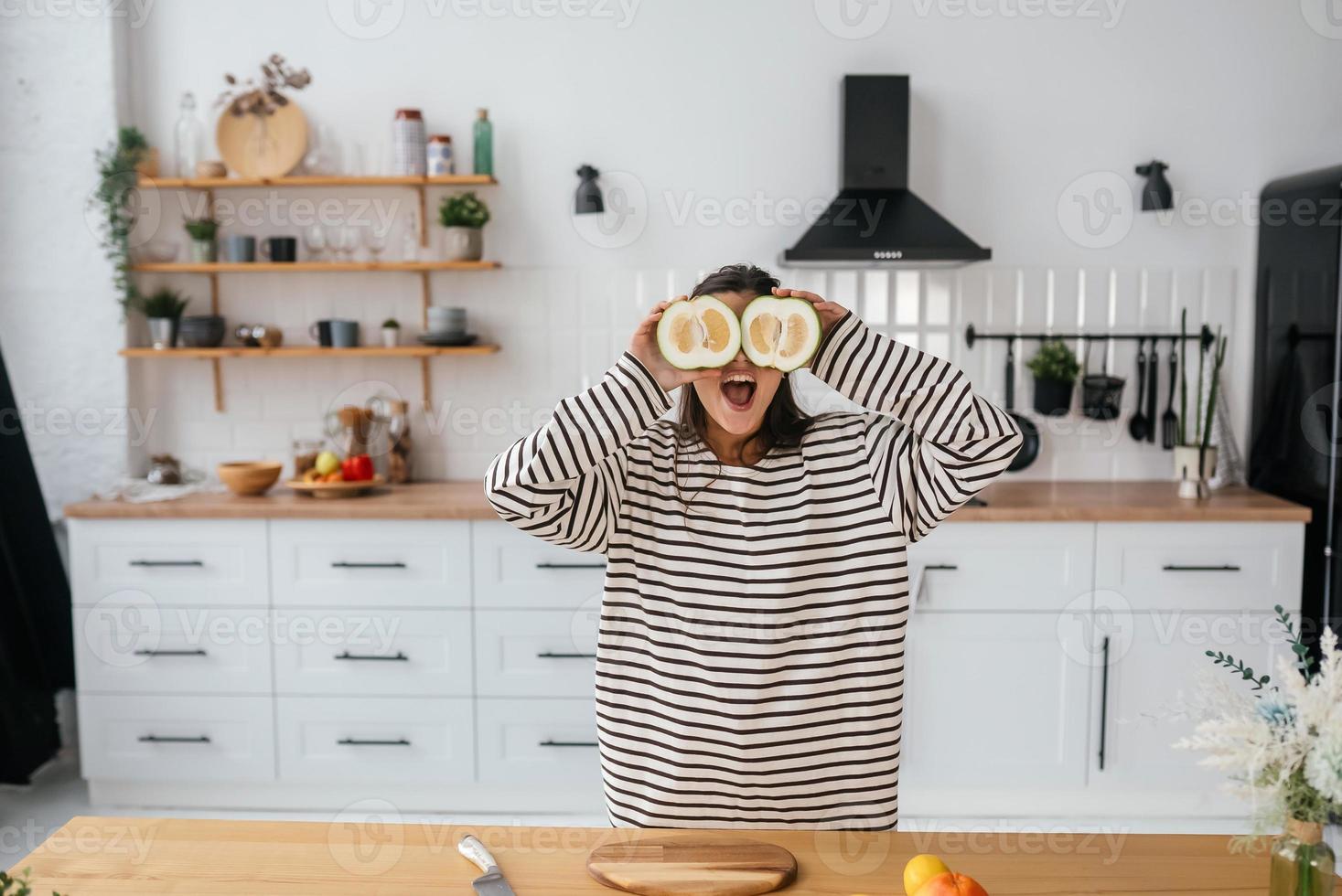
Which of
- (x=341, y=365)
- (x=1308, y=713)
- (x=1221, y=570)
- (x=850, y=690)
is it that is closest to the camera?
(x=1308, y=713)

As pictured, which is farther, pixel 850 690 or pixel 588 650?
pixel 588 650

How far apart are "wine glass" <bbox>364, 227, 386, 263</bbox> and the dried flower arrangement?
51 cm

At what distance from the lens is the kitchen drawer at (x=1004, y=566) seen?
3039mm

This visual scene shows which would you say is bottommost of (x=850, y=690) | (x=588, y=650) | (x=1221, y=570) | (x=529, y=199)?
(x=588, y=650)

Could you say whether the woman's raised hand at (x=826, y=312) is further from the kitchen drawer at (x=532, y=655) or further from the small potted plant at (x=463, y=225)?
the small potted plant at (x=463, y=225)

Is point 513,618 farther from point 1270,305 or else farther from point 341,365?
point 1270,305

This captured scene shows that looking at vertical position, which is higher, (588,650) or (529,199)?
(529,199)

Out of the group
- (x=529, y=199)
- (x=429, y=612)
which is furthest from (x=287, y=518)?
(x=529, y=199)

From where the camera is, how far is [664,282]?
11.7 ft

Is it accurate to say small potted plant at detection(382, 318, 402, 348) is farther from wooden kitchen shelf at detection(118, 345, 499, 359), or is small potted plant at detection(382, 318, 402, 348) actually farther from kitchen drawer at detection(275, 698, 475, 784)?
kitchen drawer at detection(275, 698, 475, 784)

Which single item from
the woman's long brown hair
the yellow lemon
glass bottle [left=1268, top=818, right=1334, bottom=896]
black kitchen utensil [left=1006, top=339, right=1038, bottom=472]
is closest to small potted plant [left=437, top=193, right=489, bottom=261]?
black kitchen utensil [left=1006, top=339, right=1038, bottom=472]

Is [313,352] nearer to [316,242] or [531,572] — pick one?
[316,242]

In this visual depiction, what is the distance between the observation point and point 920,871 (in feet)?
3.40

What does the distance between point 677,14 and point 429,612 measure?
2112 millimetres
